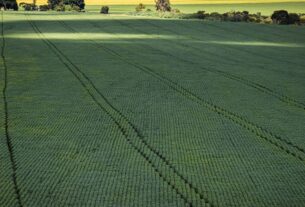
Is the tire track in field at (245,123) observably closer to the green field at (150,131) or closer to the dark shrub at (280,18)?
the green field at (150,131)

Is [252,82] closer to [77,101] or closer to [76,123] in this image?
[77,101]

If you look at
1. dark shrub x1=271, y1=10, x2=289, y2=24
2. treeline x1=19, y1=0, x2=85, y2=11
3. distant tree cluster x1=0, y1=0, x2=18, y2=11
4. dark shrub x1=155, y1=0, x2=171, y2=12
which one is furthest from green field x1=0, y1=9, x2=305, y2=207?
distant tree cluster x1=0, y1=0, x2=18, y2=11

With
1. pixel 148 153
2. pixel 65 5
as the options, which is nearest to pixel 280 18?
pixel 65 5

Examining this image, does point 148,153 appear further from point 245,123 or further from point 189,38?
point 189,38

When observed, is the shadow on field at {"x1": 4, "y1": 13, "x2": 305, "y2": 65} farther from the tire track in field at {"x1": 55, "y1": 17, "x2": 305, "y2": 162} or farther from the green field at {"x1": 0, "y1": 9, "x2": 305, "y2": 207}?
the tire track in field at {"x1": 55, "y1": 17, "x2": 305, "y2": 162}

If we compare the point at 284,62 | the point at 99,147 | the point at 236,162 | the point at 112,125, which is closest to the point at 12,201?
the point at 99,147

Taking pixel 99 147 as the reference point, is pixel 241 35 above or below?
below
